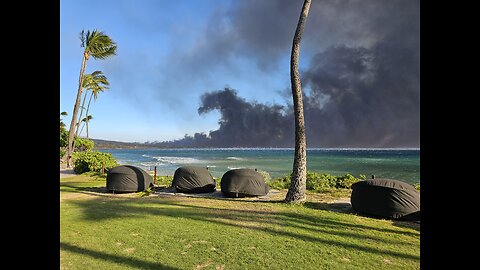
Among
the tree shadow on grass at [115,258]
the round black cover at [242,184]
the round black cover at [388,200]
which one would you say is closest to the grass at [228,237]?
the tree shadow on grass at [115,258]

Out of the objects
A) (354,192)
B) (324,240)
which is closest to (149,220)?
(324,240)

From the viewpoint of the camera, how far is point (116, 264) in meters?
6.32

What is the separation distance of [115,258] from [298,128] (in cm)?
979

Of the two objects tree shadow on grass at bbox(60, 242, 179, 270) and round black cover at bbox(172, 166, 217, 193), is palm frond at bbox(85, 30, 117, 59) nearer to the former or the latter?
round black cover at bbox(172, 166, 217, 193)

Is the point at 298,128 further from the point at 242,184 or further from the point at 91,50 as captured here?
the point at 91,50

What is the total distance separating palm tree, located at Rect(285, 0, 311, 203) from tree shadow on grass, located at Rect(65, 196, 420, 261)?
2.07 meters

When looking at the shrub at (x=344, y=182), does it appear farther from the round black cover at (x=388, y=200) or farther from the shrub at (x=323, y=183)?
the round black cover at (x=388, y=200)

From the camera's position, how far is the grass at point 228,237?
21.6 ft

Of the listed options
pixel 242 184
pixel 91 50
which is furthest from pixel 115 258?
pixel 91 50

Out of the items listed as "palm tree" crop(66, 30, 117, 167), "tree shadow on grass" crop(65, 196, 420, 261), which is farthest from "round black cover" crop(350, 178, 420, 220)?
"palm tree" crop(66, 30, 117, 167)

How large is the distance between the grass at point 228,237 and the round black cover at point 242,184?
2.21 meters
